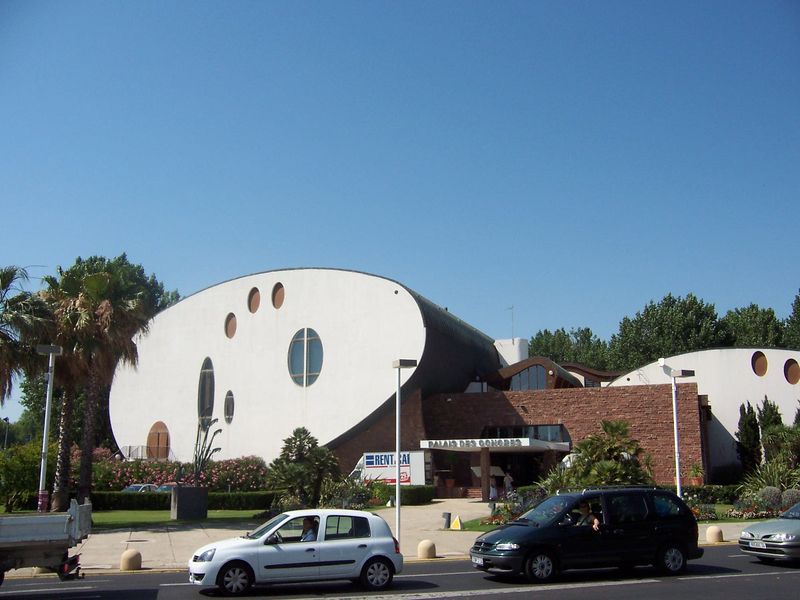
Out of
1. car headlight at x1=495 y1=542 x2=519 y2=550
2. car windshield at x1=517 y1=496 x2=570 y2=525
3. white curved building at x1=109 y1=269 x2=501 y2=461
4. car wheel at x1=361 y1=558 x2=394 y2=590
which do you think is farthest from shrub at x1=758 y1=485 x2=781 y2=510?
car wheel at x1=361 y1=558 x2=394 y2=590

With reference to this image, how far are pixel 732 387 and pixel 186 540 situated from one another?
30345 mm

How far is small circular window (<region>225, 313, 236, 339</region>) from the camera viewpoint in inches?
1835

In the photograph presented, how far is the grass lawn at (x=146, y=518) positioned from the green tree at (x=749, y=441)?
928 inches

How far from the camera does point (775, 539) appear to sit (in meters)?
15.2

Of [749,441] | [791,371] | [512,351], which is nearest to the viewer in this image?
[749,441]

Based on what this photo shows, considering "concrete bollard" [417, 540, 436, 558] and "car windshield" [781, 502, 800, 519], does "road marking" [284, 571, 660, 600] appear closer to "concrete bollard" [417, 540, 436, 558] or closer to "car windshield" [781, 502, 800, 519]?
"car windshield" [781, 502, 800, 519]

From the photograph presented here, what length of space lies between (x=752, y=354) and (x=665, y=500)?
29.9m

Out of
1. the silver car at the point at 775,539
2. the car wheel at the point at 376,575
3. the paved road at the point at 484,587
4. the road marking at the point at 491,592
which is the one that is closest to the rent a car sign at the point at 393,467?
the paved road at the point at 484,587

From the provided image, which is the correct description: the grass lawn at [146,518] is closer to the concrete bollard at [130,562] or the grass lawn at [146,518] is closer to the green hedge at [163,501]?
the green hedge at [163,501]

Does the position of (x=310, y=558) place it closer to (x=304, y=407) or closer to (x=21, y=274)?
(x=21, y=274)

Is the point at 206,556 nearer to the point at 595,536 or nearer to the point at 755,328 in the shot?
the point at 595,536

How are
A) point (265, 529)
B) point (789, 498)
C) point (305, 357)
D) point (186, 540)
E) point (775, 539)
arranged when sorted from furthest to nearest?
point (305, 357), point (789, 498), point (186, 540), point (775, 539), point (265, 529)

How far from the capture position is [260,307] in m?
45.4

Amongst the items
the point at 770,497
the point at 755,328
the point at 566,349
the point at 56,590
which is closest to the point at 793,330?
the point at 755,328
